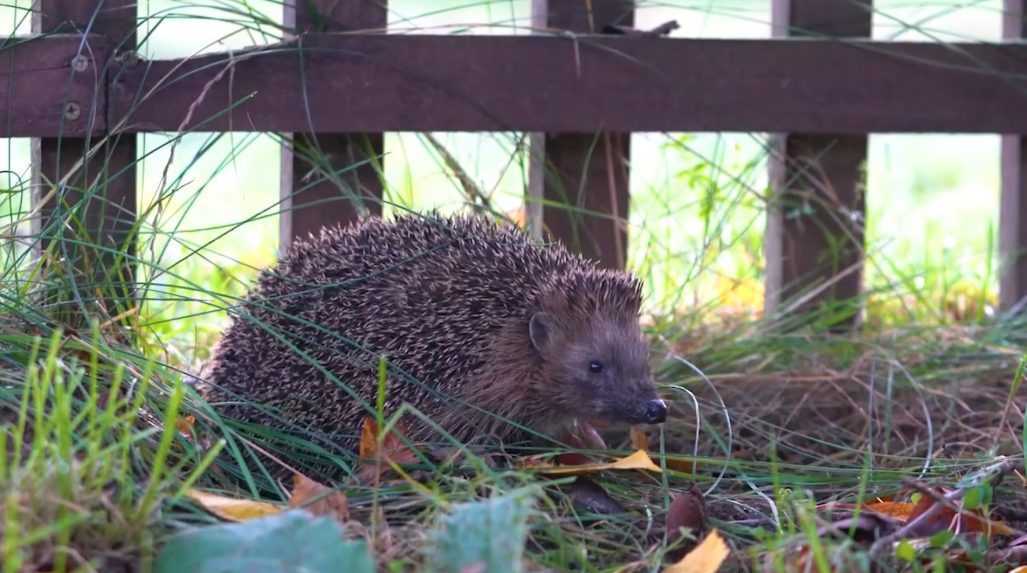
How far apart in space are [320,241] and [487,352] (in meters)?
0.66

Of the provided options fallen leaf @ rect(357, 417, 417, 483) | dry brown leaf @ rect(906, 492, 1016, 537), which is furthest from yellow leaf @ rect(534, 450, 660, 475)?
dry brown leaf @ rect(906, 492, 1016, 537)

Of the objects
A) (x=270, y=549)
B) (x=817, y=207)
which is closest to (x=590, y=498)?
(x=270, y=549)

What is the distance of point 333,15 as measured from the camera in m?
4.80

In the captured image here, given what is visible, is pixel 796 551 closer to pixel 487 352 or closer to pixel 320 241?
pixel 487 352

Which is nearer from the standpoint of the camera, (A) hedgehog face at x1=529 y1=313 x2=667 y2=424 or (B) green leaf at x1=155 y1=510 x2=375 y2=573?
(B) green leaf at x1=155 y1=510 x2=375 y2=573

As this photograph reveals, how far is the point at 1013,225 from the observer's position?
6.03 m

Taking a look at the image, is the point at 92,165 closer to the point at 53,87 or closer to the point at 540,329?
the point at 53,87

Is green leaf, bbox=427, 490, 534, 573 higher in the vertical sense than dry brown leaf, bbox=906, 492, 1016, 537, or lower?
A: higher

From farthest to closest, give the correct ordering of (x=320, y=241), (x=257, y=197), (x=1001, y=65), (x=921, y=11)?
(x=921, y=11)
(x=257, y=197)
(x=1001, y=65)
(x=320, y=241)

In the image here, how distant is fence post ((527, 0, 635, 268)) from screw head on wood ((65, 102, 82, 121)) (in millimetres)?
1644

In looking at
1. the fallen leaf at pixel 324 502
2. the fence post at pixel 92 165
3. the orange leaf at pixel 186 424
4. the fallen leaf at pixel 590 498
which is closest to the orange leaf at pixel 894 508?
the fallen leaf at pixel 590 498

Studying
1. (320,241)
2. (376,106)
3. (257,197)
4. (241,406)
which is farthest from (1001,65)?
(257,197)

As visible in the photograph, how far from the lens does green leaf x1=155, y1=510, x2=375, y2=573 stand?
8.48ft

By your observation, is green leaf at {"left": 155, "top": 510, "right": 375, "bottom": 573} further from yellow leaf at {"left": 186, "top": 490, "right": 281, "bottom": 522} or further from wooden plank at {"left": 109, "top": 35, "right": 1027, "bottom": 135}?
wooden plank at {"left": 109, "top": 35, "right": 1027, "bottom": 135}
